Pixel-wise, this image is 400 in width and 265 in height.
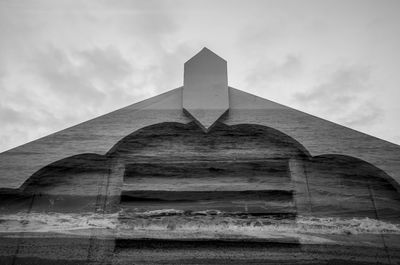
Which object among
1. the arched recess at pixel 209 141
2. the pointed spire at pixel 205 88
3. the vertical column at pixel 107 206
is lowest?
the vertical column at pixel 107 206

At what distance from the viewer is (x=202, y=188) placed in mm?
2236

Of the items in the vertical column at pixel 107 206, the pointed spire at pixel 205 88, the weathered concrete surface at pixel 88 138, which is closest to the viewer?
the vertical column at pixel 107 206

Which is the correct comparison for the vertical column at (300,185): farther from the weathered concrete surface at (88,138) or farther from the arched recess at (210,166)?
the weathered concrete surface at (88,138)

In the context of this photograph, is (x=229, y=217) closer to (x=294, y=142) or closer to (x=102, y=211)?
(x=294, y=142)

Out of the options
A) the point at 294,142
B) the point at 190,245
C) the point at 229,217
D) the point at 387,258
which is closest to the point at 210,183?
the point at 229,217

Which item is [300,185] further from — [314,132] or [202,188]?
[202,188]

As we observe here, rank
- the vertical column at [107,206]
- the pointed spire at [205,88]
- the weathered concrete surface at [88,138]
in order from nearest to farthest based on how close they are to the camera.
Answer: the vertical column at [107,206] → the weathered concrete surface at [88,138] → the pointed spire at [205,88]

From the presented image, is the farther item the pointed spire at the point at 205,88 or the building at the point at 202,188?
the pointed spire at the point at 205,88

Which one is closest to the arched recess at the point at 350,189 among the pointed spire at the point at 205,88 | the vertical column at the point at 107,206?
the pointed spire at the point at 205,88

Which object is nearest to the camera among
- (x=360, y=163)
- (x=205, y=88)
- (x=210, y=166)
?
(x=360, y=163)

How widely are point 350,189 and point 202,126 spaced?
45.3 inches

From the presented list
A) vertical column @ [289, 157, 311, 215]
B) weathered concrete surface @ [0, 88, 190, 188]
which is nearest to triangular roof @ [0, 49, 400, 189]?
weathered concrete surface @ [0, 88, 190, 188]

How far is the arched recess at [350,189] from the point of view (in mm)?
2135

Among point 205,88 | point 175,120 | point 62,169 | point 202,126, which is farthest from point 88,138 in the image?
point 205,88
